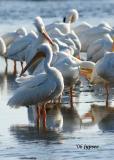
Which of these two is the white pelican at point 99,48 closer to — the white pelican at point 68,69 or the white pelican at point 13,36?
the white pelican at point 13,36

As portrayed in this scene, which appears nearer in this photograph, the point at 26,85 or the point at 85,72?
the point at 26,85

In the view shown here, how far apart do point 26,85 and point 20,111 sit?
160 cm

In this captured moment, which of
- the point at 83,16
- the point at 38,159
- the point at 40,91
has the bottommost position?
the point at 38,159

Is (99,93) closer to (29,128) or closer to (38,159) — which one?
(29,128)

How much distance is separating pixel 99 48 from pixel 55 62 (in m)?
4.61

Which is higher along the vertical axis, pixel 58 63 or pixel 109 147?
pixel 58 63

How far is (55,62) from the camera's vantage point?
15680mm

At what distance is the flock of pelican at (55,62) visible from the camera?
1276 centimetres

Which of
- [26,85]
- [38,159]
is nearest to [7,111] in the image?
[26,85]

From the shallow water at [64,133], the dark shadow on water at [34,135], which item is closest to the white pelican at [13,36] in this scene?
the shallow water at [64,133]

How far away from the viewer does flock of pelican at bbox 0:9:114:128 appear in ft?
41.9

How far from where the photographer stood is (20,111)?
14359 mm

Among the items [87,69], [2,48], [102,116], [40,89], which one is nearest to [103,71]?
[87,69]

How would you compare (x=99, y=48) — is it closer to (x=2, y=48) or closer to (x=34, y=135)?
(x=2, y=48)
